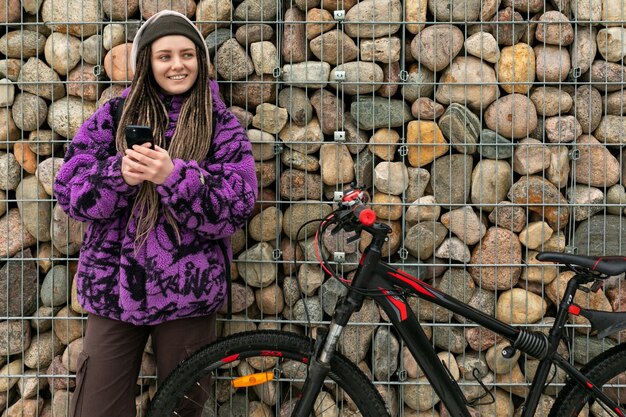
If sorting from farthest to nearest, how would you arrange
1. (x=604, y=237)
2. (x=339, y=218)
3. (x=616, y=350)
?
(x=604, y=237) < (x=616, y=350) < (x=339, y=218)

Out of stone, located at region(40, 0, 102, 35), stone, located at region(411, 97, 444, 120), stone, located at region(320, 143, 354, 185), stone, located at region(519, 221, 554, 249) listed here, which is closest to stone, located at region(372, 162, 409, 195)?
stone, located at region(320, 143, 354, 185)

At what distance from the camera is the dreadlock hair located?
89.4 inches

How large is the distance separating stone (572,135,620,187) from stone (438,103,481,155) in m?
0.47

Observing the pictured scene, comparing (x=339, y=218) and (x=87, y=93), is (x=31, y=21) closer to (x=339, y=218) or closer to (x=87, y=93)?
(x=87, y=93)

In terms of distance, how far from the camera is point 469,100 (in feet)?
9.13

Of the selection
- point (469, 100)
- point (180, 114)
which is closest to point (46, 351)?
point (180, 114)

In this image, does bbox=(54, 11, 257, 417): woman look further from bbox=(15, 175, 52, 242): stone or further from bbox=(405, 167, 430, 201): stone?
bbox=(405, 167, 430, 201): stone

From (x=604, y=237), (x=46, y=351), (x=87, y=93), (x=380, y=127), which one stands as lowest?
(x=46, y=351)

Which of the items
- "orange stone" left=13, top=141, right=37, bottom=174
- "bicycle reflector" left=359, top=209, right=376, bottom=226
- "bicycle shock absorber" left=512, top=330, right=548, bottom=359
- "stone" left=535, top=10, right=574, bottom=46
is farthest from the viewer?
"orange stone" left=13, top=141, right=37, bottom=174

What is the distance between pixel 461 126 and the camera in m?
2.75

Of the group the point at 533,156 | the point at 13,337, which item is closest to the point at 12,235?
the point at 13,337

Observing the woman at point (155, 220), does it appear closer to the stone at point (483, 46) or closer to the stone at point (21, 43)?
the stone at point (21, 43)

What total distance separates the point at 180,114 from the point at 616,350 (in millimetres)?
1937

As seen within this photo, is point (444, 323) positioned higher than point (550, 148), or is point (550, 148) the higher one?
point (550, 148)
